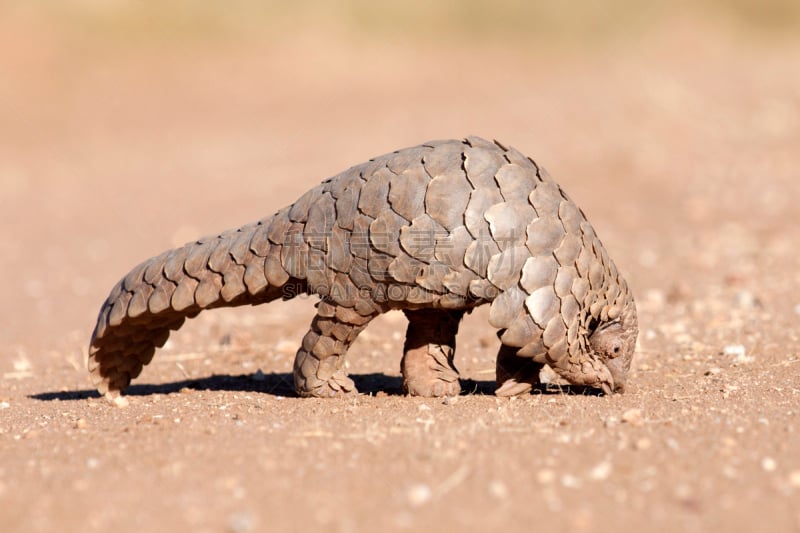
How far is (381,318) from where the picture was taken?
8.49 m

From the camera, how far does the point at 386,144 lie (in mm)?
17609

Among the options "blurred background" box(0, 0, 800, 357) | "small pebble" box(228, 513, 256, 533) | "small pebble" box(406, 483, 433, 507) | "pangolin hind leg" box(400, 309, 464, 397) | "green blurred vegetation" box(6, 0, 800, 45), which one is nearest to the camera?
"small pebble" box(228, 513, 256, 533)

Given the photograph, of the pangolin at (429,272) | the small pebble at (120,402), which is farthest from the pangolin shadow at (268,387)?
the small pebble at (120,402)

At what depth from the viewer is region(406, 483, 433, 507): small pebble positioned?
363 centimetres

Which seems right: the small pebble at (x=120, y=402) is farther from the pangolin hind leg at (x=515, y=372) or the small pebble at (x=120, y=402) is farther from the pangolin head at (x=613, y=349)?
the pangolin head at (x=613, y=349)

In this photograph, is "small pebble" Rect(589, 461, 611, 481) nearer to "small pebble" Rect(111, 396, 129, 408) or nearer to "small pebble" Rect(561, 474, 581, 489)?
"small pebble" Rect(561, 474, 581, 489)

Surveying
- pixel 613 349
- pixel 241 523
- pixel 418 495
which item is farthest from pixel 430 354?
pixel 241 523

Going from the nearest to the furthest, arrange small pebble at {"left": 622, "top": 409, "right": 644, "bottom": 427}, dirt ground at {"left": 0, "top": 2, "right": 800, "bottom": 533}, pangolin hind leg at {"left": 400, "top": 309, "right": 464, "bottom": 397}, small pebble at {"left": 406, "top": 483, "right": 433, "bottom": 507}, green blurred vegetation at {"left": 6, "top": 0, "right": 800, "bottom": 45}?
small pebble at {"left": 406, "top": 483, "right": 433, "bottom": 507} → dirt ground at {"left": 0, "top": 2, "right": 800, "bottom": 533} → small pebble at {"left": 622, "top": 409, "right": 644, "bottom": 427} → pangolin hind leg at {"left": 400, "top": 309, "right": 464, "bottom": 397} → green blurred vegetation at {"left": 6, "top": 0, "right": 800, "bottom": 45}

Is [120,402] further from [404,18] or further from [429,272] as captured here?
[404,18]

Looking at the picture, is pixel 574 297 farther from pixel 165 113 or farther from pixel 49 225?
pixel 165 113

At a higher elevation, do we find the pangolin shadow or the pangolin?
the pangolin

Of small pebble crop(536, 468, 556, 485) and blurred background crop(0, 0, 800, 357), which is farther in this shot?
blurred background crop(0, 0, 800, 357)

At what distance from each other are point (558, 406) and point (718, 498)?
1.53 m

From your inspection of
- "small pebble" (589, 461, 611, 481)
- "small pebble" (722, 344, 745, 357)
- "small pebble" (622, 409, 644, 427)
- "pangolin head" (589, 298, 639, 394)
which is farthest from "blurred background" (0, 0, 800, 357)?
"small pebble" (589, 461, 611, 481)
